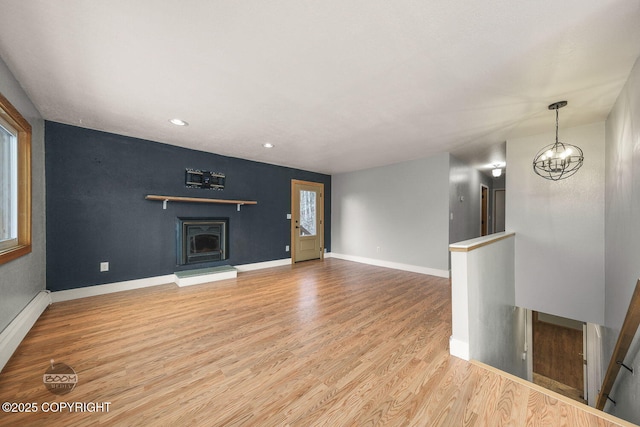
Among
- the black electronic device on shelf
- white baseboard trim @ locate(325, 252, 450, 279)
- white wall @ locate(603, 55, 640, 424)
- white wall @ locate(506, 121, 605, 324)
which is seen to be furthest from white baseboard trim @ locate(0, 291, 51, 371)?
white wall @ locate(506, 121, 605, 324)

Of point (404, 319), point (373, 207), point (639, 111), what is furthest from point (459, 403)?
point (373, 207)

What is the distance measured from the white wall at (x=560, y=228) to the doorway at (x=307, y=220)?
3.95 meters

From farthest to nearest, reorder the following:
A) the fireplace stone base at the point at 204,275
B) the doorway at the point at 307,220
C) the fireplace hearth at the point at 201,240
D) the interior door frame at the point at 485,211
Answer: the interior door frame at the point at 485,211
the doorway at the point at 307,220
the fireplace hearth at the point at 201,240
the fireplace stone base at the point at 204,275

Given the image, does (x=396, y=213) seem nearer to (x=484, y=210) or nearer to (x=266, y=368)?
(x=484, y=210)

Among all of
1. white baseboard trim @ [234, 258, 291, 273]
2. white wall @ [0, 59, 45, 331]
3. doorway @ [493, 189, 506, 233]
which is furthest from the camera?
doorway @ [493, 189, 506, 233]

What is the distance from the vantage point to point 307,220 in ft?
20.1

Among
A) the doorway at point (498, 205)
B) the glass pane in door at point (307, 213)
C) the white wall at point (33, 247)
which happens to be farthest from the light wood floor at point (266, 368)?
the doorway at point (498, 205)

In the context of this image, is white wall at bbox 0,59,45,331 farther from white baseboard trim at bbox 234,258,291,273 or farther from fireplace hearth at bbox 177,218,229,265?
white baseboard trim at bbox 234,258,291,273

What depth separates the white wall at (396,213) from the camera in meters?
4.65

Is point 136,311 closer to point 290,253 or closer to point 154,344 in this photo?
point 154,344

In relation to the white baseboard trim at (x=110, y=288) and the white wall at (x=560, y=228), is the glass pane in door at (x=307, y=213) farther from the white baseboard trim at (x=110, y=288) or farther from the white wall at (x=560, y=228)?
the white wall at (x=560, y=228)

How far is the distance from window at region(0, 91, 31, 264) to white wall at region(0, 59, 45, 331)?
0.12 meters

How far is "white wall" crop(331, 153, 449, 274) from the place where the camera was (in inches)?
183

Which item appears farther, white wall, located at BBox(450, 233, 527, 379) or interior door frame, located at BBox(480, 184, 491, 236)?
interior door frame, located at BBox(480, 184, 491, 236)
